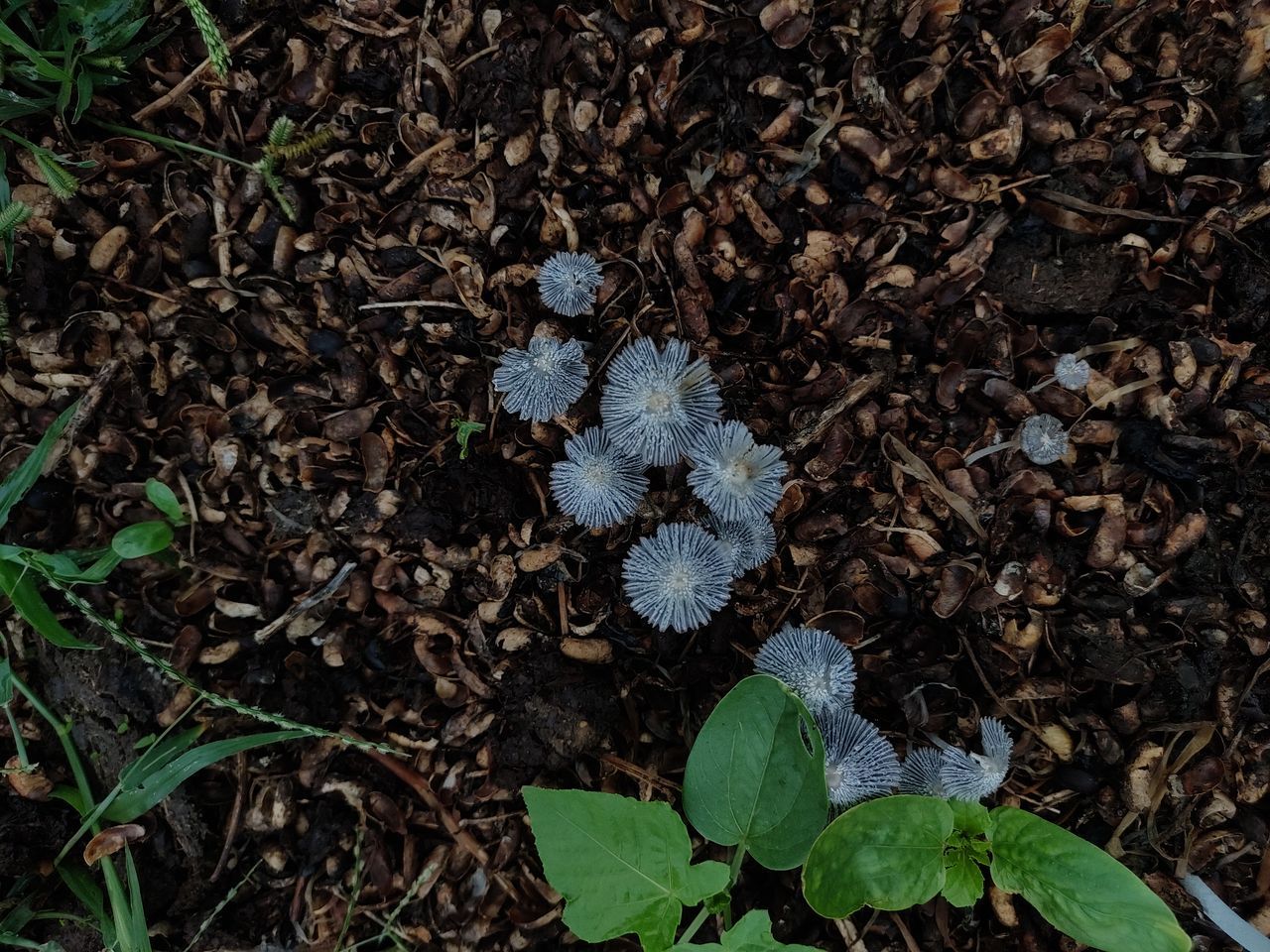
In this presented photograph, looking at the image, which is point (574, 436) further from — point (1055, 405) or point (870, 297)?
point (1055, 405)

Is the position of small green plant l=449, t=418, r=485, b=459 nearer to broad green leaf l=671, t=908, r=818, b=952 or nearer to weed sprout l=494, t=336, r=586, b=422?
weed sprout l=494, t=336, r=586, b=422

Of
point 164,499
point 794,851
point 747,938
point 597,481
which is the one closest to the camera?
point 747,938

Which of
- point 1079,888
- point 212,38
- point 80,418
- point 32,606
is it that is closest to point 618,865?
point 1079,888

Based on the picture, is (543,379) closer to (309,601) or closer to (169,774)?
(309,601)

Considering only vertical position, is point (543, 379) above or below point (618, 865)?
above

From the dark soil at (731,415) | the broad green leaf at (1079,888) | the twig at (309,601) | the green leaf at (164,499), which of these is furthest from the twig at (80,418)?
the broad green leaf at (1079,888)

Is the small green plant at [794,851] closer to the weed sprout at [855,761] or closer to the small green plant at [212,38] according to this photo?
the weed sprout at [855,761]
